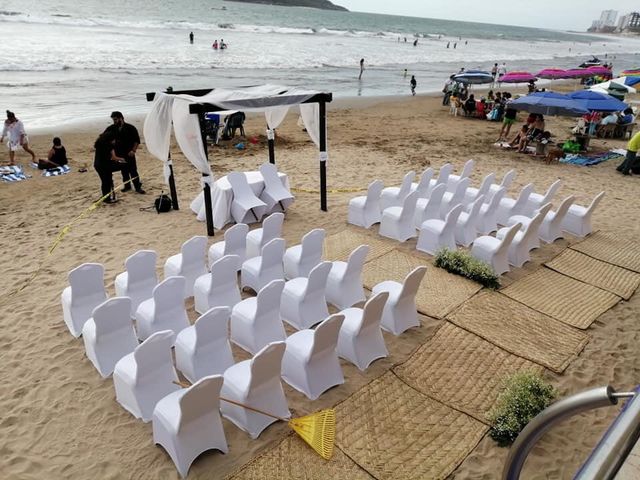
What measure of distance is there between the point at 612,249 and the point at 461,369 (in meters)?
4.94

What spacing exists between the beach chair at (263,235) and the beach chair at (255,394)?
2905mm

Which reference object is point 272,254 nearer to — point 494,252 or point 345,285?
point 345,285

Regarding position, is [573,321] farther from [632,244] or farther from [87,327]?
[87,327]

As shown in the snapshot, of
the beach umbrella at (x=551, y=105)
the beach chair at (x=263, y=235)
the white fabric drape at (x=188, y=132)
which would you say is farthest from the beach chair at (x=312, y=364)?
the beach umbrella at (x=551, y=105)

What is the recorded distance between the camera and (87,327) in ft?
16.4

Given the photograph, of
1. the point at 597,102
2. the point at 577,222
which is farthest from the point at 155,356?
the point at 597,102

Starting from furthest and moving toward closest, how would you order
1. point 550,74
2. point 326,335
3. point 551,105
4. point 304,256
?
1. point 550,74
2. point 551,105
3. point 304,256
4. point 326,335

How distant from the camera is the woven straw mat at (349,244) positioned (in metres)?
7.79

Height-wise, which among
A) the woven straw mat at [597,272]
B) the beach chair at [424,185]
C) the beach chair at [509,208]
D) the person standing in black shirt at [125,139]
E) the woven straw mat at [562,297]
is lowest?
the woven straw mat at [597,272]

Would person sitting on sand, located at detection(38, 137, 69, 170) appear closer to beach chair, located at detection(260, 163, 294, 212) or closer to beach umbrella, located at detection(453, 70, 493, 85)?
beach chair, located at detection(260, 163, 294, 212)

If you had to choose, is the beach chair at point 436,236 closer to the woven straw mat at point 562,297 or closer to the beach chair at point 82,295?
the woven straw mat at point 562,297

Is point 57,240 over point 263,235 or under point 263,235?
under

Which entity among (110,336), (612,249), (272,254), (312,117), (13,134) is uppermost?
(312,117)

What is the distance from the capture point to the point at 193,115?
7.57m
